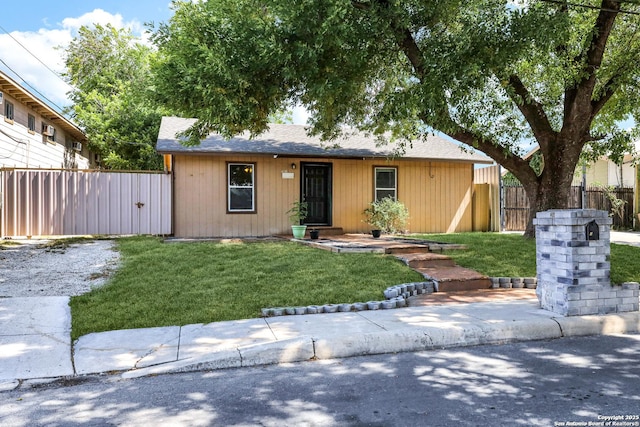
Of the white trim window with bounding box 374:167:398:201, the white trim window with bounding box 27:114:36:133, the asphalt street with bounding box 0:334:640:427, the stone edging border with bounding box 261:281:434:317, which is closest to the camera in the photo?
the asphalt street with bounding box 0:334:640:427

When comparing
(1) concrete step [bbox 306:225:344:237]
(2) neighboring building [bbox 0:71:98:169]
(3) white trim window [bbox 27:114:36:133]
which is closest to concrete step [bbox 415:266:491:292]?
(1) concrete step [bbox 306:225:344:237]

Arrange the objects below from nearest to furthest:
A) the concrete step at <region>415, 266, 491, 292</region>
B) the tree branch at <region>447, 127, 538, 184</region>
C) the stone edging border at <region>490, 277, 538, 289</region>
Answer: the concrete step at <region>415, 266, 491, 292</region>
the stone edging border at <region>490, 277, 538, 289</region>
the tree branch at <region>447, 127, 538, 184</region>

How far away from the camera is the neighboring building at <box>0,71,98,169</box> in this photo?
12953mm

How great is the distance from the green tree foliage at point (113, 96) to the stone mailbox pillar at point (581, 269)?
1793 centimetres

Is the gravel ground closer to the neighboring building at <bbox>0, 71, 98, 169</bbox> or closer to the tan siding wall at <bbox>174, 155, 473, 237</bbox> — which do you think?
the tan siding wall at <bbox>174, 155, 473, 237</bbox>

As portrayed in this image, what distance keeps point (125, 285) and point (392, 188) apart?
9.47 metres

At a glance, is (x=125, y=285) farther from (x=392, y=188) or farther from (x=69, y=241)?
(x=392, y=188)

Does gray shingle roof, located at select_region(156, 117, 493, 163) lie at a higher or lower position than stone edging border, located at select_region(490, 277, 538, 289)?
higher

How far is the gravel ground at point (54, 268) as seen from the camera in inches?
249

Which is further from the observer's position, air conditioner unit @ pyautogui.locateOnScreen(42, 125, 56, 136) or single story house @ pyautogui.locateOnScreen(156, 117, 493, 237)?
air conditioner unit @ pyautogui.locateOnScreen(42, 125, 56, 136)

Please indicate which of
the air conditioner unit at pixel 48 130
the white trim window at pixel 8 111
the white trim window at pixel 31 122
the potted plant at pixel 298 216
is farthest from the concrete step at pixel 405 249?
the air conditioner unit at pixel 48 130

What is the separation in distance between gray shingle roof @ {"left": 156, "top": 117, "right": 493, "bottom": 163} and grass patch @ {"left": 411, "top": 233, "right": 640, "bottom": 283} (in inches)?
151

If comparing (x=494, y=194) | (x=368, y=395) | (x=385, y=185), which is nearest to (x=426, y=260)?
(x=368, y=395)

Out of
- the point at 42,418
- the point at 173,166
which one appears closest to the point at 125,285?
the point at 42,418
